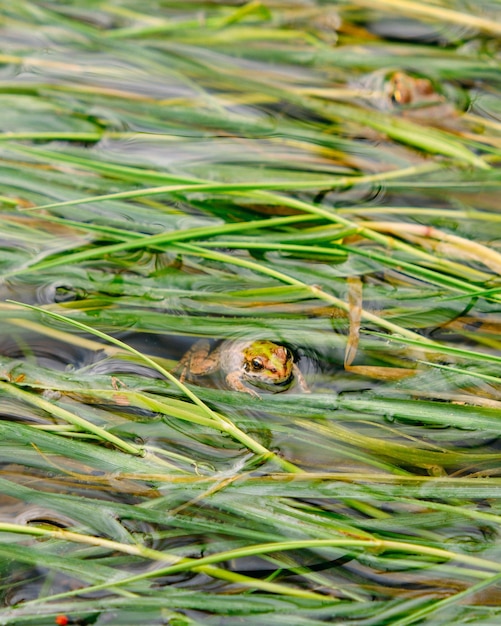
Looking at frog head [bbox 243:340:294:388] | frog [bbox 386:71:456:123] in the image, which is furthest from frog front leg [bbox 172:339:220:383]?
frog [bbox 386:71:456:123]

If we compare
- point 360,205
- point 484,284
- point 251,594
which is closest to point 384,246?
point 360,205

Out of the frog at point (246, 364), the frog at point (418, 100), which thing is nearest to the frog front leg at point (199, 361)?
the frog at point (246, 364)

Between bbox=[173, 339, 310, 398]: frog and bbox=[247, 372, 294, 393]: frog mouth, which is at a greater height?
bbox=[173, 339, 310, 398]: frog

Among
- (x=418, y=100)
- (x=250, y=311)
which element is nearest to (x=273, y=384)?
(x=250, y=311)

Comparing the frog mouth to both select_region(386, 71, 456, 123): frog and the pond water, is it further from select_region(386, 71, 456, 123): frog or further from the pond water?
select_region(386, 71, 456, 123): frog

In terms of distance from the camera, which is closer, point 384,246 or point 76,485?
point 76,485

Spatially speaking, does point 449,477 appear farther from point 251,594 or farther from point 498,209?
point 498,209
